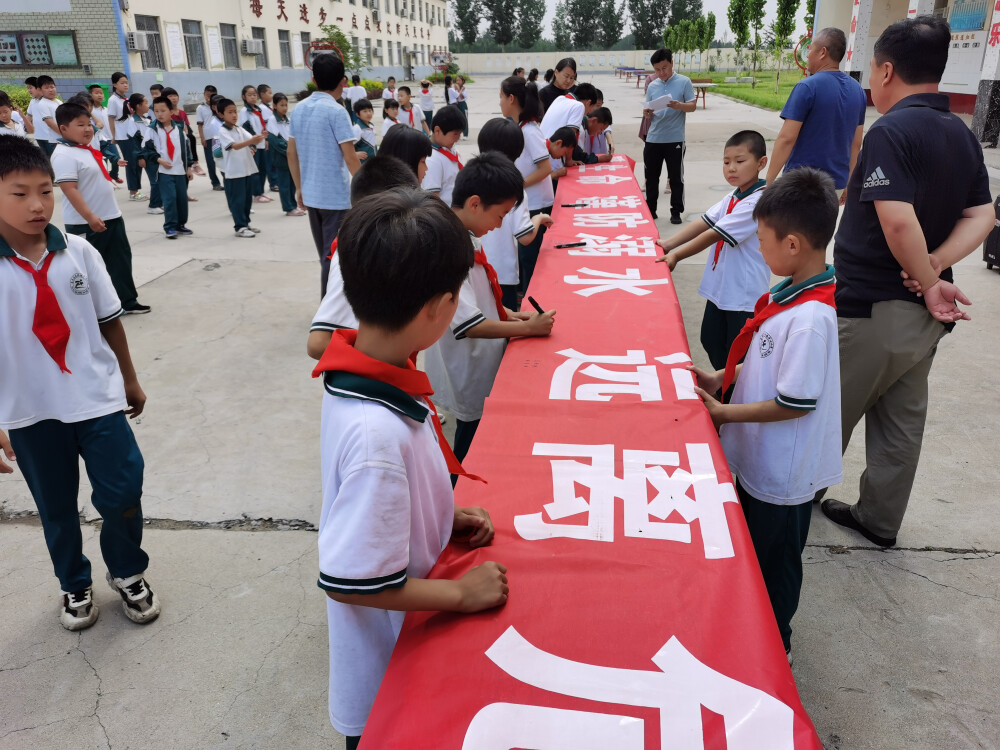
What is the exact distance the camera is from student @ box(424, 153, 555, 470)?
85.9 inches

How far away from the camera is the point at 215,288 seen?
5.48 meters

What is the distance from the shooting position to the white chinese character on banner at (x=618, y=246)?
11.1 feet

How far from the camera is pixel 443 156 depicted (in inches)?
151

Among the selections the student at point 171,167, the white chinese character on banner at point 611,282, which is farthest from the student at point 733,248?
the student at point 171,167

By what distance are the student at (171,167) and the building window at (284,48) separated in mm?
19467

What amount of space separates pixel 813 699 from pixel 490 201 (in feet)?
5.59

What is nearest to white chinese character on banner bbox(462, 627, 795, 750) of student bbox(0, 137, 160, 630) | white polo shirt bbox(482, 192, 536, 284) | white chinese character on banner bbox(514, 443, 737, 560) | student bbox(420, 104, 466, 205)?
white chinese character on banner bbox(514, 443, 737, 560)

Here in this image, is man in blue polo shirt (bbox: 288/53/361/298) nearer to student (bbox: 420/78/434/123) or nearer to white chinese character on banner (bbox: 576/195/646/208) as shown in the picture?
white chinese character on banner (bbox: 576/195/646/208)

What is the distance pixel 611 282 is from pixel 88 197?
3690mm

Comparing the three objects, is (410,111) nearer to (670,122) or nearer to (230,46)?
(670,122)

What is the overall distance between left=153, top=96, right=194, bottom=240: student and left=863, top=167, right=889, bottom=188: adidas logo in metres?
6.40

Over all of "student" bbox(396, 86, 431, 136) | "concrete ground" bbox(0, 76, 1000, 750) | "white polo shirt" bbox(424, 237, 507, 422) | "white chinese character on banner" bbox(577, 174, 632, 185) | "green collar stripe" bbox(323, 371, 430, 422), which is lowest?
"concrete ground" bbox(0, 76, 1000, 750)

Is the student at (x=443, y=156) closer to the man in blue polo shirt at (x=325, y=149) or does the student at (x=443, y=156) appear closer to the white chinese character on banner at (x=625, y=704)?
the man in blue polo shirt at (x=325, y=149)

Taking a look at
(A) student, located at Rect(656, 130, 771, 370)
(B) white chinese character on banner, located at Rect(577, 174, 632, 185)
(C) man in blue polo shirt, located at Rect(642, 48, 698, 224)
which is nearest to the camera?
(A) student, located at Rect(656, 130, 771, 370)
